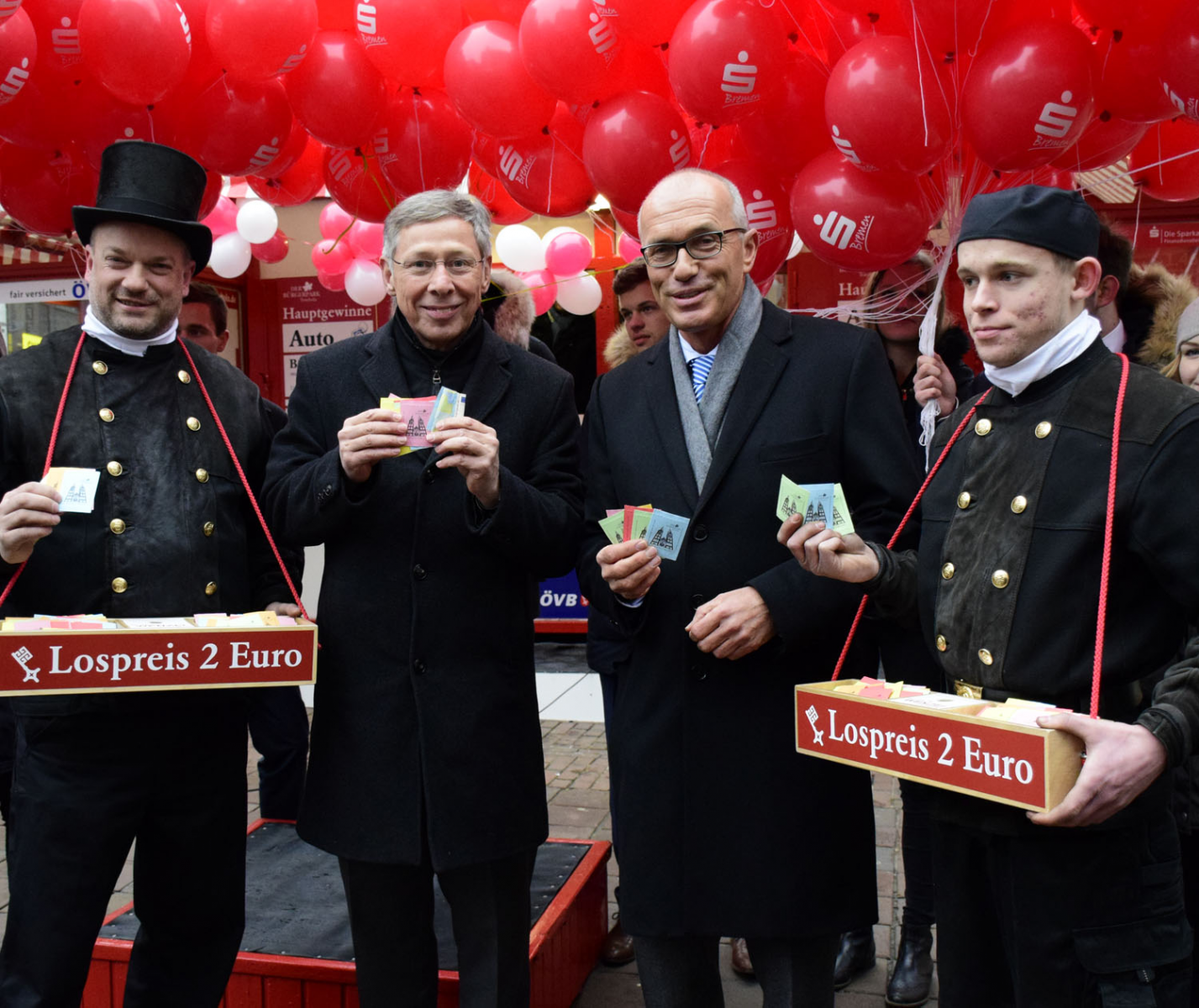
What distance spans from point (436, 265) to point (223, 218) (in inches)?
143

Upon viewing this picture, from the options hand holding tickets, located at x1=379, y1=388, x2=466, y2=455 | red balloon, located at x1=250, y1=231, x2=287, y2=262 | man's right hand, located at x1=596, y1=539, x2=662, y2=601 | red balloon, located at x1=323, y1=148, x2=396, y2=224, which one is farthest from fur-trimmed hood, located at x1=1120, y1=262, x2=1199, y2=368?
red balloon, located at x1=250, y1=231, x2=287, y2=262

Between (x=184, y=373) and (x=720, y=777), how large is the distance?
1.58 m

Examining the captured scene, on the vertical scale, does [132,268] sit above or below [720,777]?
above

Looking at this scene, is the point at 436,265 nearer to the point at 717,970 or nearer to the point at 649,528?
the point at 649,528

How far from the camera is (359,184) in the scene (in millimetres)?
3957

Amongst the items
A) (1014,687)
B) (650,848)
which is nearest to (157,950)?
(650,848)

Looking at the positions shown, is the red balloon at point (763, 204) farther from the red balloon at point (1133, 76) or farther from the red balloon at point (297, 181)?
the red balloon at point (297, 181)

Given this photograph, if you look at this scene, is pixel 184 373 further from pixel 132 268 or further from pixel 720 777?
pixel 720 777

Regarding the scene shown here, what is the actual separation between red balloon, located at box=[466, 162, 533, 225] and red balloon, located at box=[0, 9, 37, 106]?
1.83m

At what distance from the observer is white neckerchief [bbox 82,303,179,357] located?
2393mm

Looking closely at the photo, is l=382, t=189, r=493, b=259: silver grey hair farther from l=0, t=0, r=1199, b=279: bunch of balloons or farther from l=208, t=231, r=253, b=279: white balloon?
l=208, t=231, r=253, b=279: white balloon

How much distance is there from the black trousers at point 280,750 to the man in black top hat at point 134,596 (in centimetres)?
173

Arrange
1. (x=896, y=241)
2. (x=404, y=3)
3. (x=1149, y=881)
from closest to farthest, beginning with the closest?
(x=1149, y=881), (x=896, y=241), (x=404, y=3)

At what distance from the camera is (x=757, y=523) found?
6.93 ft
